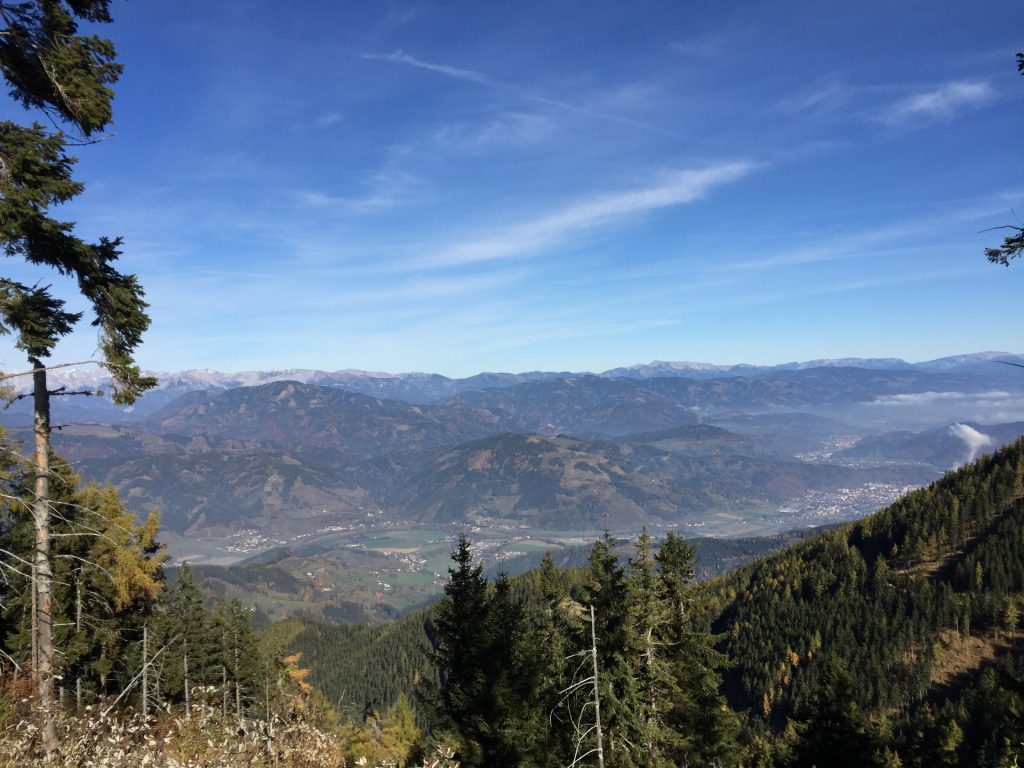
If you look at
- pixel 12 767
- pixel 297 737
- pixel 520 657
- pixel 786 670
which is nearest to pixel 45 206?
pixel 12 767

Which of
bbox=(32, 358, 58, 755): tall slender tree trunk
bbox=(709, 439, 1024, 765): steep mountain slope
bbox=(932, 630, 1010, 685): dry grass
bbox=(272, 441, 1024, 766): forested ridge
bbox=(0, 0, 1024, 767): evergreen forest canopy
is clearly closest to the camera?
bbox=(0, 0, 1024, 767): evergreen forest canopy

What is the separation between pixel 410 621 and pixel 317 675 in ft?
104

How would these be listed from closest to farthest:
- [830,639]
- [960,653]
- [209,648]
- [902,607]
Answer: [209,648], [960,653], [830,639], [902,607]

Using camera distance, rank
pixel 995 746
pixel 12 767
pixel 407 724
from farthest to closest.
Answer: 1. pixel 995 746
2. pixel 407 724
3. pixel 12 767

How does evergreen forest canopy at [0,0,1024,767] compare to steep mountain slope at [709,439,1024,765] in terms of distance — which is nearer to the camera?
evergreen forest canopy at [0,0,1024,767]

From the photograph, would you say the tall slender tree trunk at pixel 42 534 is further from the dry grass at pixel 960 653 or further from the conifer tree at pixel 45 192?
the dry grass at pixel 960 653

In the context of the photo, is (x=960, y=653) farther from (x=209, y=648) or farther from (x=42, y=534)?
(x=42, y=534)

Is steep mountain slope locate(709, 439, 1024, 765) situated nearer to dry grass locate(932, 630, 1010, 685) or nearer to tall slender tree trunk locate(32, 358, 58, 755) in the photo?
dry grass locate(932, 630, 1010, 685)

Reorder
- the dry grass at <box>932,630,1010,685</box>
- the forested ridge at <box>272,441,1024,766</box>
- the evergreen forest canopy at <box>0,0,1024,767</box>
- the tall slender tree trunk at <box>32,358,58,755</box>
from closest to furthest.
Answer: the evergreen forest canopy at <box>0,0,1024,767</box> → the tall slender tree trunk at <box>32,358,58,755</box> → the forested ridge at <box>272,441,1024,766</box> → the dry grass at <box>932,630,1010,685</box>

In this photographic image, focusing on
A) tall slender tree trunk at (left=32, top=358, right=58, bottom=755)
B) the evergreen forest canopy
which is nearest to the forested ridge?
the evergreen forest canopy

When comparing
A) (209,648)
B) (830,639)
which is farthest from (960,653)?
(209,648)

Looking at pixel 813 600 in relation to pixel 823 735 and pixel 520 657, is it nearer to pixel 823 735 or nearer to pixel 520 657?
pixel 823 735

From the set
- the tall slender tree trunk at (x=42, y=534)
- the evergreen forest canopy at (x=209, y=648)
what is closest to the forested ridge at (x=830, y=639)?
the evergreen forest canopy at (x=209, y=648)

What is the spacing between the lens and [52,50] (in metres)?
12.4
